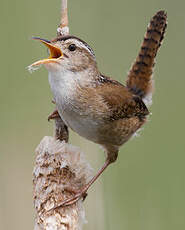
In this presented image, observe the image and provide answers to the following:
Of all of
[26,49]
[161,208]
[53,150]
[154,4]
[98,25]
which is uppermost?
[154,4]

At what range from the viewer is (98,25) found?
283cm

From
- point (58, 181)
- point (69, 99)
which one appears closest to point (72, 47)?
point (69, 99)

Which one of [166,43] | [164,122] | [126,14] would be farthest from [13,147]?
[166,43]

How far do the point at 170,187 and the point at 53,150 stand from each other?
84 cm

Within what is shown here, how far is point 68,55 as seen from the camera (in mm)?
2344

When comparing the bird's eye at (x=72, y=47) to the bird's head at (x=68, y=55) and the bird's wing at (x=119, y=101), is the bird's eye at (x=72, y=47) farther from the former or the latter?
the bird's wing at (x=119, y=101)

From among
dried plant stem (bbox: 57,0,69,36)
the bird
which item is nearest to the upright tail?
the bird

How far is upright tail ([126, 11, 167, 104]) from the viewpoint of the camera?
2.94 metres

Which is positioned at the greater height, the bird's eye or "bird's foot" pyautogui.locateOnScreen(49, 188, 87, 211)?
the bird's eye

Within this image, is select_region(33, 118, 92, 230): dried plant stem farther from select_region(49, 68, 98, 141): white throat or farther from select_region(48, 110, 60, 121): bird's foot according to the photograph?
select_region(48, 110, 60, 121): bird's foot

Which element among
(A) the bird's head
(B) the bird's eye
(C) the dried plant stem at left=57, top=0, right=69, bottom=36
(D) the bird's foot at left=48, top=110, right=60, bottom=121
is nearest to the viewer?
(C) the dried plant stem at left=57, top=0, right=69, bottom=36

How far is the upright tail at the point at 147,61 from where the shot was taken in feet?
9.66

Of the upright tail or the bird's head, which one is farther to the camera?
the upright tail

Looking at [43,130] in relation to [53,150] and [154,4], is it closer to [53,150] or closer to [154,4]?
[53,150]
